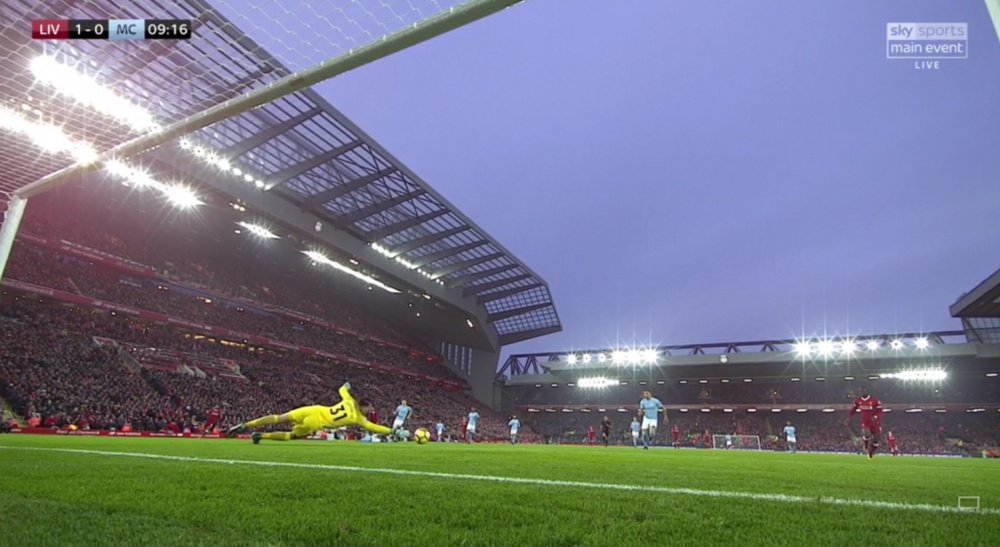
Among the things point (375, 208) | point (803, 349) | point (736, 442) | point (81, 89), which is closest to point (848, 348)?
point (803, 349)

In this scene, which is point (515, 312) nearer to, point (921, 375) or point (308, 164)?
point (308, 164)

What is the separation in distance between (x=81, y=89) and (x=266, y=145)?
23107 mm

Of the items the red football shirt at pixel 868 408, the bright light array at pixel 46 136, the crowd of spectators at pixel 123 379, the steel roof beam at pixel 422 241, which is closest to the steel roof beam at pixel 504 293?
the steel roof beam at pixel 422 241

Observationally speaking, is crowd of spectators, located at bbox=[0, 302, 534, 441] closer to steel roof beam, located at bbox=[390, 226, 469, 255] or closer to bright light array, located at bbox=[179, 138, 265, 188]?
bright light array, located at bbox=[179, 138, 265, 188]

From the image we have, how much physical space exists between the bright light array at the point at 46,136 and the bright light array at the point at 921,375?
55.0 metres

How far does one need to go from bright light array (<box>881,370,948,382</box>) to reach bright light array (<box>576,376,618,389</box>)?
2379 cm

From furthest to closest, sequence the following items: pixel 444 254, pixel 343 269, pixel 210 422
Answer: pixel 444 254 → pixel 343 269 → pixel 210 422

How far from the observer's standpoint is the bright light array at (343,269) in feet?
127

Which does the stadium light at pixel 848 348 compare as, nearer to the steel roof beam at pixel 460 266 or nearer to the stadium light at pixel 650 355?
the stadium light at pixel 650 355

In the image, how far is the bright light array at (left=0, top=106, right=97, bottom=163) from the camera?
6748 mm

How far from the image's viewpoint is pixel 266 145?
29234mm

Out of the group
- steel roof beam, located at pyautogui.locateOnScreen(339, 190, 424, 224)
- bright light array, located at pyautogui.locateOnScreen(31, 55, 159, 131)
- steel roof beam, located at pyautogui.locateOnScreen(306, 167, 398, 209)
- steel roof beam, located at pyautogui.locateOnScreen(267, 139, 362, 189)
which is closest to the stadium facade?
steel roof beam, located at pyautogui.locateOnScreen(339, 190, 424, 224)

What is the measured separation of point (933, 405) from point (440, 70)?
76.4m

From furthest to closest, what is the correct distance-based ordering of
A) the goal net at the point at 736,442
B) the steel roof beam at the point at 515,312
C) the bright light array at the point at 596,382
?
the bright light array at the point at 596,382
the steel roof beam at the point at 515,312
the goal net at the point at 736,442
